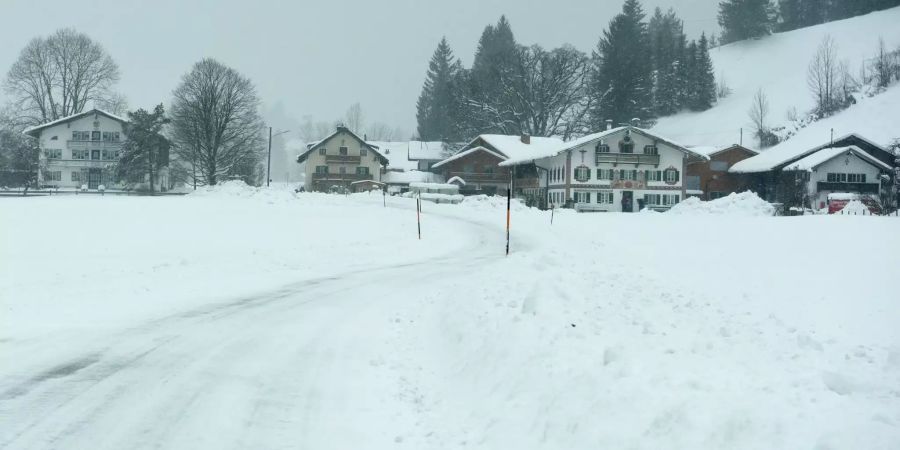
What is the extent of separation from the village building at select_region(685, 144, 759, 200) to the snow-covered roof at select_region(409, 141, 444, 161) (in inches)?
1377

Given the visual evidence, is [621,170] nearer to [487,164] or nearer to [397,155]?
[487,164]

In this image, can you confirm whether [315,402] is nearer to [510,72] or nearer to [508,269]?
[508,269]

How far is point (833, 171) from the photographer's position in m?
66.4

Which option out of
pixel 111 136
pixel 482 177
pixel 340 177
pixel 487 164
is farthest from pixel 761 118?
pixel 111 136

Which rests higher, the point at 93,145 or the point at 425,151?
the point at 425,151

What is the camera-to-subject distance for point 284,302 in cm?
1306

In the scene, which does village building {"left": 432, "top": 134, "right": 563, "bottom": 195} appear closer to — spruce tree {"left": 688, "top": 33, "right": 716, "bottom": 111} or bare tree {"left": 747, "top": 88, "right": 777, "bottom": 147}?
bare tree {"left": 747, "top": 88, "right": 777, "bottom": 147}

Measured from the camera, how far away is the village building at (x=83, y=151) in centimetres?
7462

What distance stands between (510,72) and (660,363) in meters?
88.9

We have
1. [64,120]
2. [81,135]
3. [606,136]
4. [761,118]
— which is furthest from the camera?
[761,118]

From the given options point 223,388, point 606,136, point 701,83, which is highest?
point 701,83

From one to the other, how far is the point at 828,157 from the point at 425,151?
52730 mm

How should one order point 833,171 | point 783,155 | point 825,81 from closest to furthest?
point 833,171, point 783,155, point 825,81

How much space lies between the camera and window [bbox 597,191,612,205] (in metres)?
69.4
